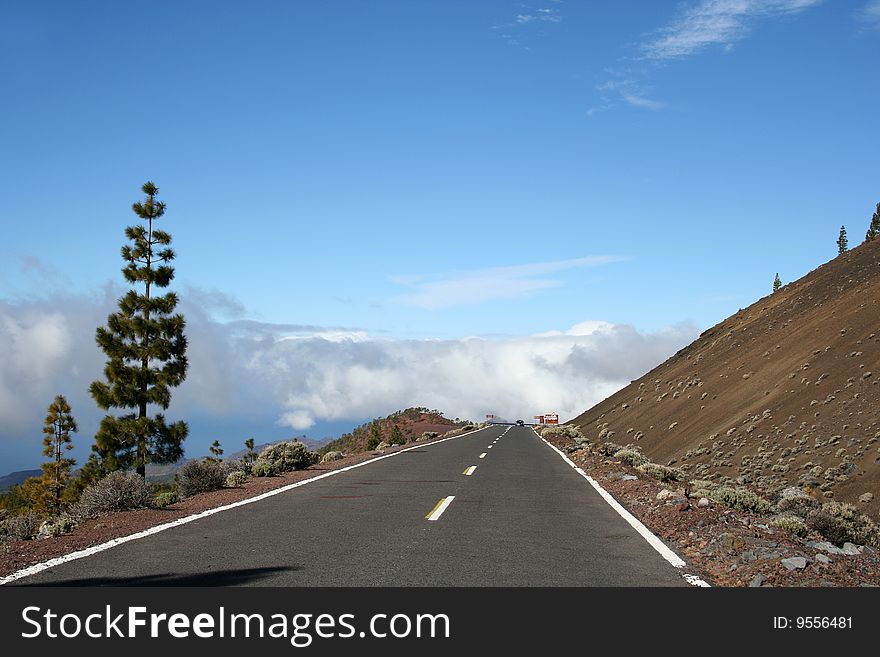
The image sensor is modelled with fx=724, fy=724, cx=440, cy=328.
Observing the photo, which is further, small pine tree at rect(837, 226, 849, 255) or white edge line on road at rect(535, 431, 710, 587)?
small pine tree at rect(837, 226, 849, 255)

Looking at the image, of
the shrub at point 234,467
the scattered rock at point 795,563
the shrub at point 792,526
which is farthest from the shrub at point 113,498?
the shrub at point 792,526

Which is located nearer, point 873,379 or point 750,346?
point 873,379

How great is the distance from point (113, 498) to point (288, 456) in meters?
8.21

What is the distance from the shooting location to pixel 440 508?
12242 mm

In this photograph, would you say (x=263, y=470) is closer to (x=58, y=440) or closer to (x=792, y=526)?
(x=792, y=526)

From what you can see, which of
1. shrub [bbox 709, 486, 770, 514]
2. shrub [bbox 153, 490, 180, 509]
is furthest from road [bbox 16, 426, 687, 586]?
shrub [bbox 709, 486, 770, 514]

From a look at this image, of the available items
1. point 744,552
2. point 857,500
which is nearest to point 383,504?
point 744,552

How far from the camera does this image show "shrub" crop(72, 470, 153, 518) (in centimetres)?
1189

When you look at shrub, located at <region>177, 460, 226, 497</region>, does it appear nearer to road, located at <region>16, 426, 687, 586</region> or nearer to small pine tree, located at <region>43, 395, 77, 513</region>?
road, located at <region>16, 426, 687, 586</region>

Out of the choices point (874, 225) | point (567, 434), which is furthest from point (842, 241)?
point (567, 434)

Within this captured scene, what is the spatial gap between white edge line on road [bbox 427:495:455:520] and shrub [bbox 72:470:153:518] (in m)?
4.92
